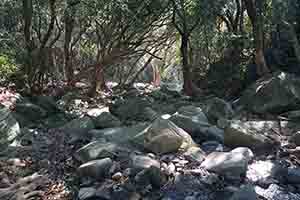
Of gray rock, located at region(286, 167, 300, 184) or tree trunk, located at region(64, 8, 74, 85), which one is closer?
gray rock, located at region(286, 167, 300, 184)

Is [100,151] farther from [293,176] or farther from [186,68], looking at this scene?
[186,68]

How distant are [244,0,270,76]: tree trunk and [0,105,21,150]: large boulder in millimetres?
4164

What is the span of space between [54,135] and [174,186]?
2.28 m

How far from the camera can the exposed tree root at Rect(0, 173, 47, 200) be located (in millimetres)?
3340

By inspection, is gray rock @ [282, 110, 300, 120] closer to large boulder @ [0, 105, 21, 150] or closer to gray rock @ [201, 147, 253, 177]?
gray rock @ [201, 147, 253, 177]

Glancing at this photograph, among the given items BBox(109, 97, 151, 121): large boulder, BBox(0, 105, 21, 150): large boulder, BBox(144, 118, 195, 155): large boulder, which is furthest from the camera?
BBox(109, 97, 151, 121): large boulder

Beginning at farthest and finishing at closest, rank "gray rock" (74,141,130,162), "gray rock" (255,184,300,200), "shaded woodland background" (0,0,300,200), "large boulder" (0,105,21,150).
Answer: "large boulder" (0,105,21,150)
"gray rock" (74,141,130,162)
"shaded woodland background" (0,0,300,200)
"gray rock" (255,184,300,200)

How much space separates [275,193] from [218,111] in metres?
2.43

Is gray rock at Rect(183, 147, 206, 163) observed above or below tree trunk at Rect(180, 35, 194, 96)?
below

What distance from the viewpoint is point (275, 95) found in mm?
5746

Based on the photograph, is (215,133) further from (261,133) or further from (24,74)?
(24,74)

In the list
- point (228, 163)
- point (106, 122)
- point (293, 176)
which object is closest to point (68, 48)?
point (106, 122)

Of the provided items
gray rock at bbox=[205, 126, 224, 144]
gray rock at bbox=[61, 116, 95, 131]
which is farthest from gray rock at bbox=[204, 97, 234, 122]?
gray rock at bbox=[61, 116, 95, 131]

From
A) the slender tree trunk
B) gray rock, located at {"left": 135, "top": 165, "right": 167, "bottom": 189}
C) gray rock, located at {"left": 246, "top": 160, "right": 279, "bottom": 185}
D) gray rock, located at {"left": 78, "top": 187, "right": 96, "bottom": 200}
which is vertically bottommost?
gray rock, located at {"left": 246, "top": 160, "right": 279, "bottom": 185}
